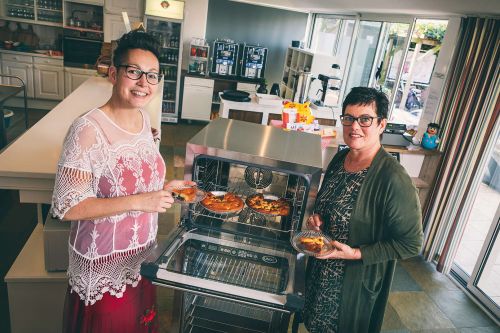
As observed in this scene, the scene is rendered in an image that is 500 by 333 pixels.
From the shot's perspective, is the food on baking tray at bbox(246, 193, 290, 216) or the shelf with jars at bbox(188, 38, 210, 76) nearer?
the food on baking tray at bbox(246, 193, 290, 216)

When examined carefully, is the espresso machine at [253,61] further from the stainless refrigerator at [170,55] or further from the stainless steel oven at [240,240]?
the stainless steel oven at [240,240]

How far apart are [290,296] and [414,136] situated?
128 inches

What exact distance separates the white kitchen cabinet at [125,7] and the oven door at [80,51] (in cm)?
64

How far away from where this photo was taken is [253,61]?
24.2 feet

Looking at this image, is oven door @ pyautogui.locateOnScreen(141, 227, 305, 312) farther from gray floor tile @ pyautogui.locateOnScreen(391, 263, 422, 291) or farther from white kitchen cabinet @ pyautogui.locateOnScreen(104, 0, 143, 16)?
white kitchen cabinet @ pyautogui.locateOnScreen(104, 0, 143, 16)

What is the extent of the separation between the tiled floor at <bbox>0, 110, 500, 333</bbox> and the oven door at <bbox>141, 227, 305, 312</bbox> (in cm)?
110

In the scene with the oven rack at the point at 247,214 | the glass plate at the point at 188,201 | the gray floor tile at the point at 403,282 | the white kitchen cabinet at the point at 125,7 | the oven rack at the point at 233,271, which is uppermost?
the white kitchen cabinet at the point at 125,7

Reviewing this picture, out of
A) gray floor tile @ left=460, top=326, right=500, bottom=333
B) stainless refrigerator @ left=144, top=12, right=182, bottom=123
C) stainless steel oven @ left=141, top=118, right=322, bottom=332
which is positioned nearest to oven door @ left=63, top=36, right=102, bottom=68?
stainless refrigerator @ left=144, top=12, right=182, bottom=123

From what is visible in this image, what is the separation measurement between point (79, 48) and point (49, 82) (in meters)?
0.80

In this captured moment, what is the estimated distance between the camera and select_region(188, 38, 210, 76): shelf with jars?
22.5 ft

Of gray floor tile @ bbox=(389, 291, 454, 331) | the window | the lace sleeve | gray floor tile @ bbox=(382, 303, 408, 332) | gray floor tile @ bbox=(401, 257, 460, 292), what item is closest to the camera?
the lace sleeve

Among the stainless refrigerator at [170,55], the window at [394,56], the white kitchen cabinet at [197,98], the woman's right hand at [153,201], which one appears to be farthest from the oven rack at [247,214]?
the white kitchen cabinet at [197,98]

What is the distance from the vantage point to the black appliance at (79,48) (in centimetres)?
651

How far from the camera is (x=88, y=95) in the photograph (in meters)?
3.44
